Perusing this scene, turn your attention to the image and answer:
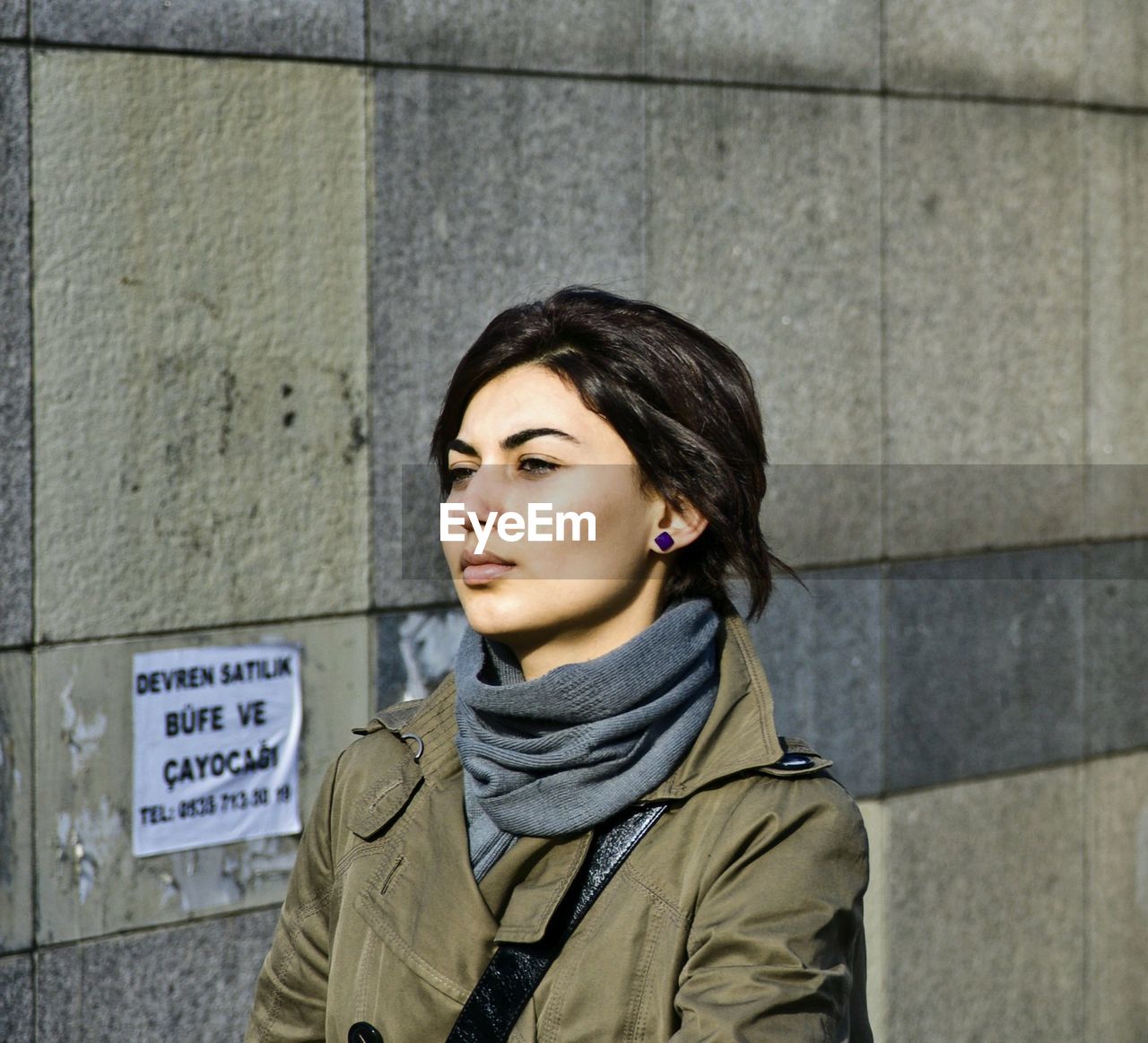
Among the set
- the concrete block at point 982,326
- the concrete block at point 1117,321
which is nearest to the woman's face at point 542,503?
the concrete block at point 982,326

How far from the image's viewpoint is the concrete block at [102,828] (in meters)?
3.95

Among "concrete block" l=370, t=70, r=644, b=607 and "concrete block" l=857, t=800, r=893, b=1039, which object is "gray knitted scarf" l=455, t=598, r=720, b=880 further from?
"concrete block" l=857, t=800, r=893, b=1039

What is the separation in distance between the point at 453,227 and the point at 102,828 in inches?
72.7

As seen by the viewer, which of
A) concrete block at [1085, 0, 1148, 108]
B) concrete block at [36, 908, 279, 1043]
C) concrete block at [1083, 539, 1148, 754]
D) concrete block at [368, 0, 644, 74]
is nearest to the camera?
concrete block at [36, 908, 279, 1043]

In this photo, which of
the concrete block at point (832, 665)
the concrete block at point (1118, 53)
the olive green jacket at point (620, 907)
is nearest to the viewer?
the olive green jacket at point (620, 907)

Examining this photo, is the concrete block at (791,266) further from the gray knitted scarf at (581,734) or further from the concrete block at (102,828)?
the gray knitted scarf at (581,734)

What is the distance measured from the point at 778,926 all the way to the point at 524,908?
1.23 feet

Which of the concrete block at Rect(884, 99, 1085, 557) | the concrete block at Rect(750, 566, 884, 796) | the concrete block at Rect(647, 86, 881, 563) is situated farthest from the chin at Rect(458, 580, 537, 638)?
the concrete block at Rect(884, 99, 1085, 557)

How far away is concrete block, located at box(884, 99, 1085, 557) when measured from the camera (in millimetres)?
5469

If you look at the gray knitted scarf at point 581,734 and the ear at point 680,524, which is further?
the ear at point 680,524

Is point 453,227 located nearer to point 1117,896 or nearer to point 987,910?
point 987,910

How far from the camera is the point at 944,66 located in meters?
5.52

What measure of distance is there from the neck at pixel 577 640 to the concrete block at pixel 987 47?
3.43m

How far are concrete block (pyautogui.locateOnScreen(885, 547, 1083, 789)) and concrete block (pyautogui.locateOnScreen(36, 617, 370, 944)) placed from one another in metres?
2.25
